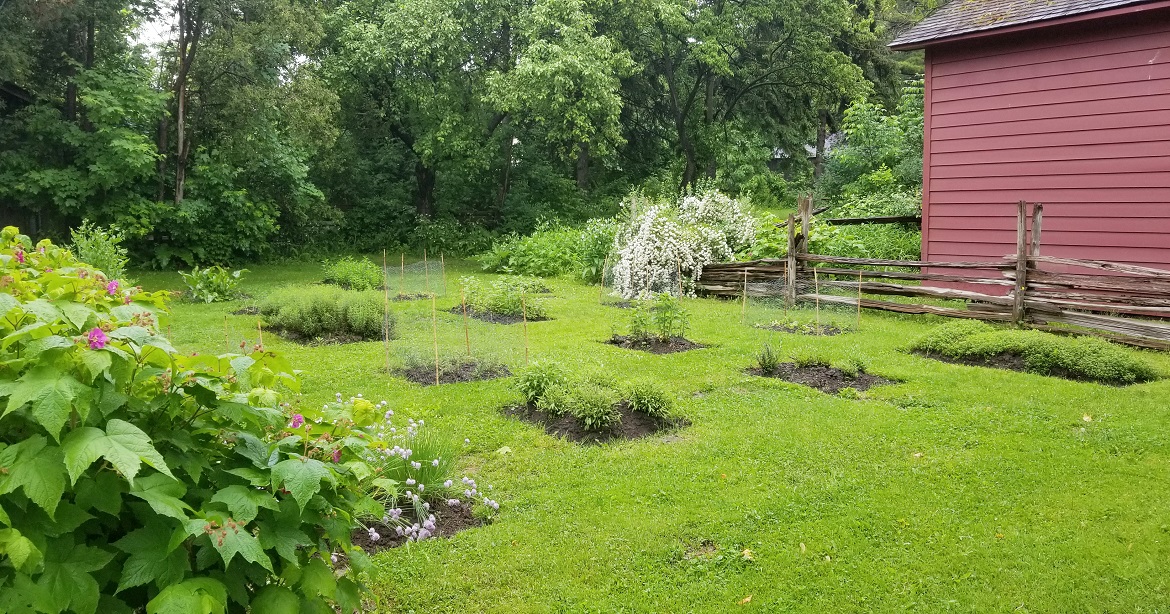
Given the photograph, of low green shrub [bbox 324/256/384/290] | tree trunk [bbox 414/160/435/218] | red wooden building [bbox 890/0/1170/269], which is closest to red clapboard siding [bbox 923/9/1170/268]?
red wooden building [bbox 890/0/1170/269]

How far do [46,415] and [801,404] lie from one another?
5.52 metres

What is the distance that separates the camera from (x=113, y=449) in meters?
1.73

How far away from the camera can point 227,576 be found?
6.61 feet

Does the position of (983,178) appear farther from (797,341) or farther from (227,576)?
(227,576)

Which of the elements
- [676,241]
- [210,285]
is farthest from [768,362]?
[210,285]

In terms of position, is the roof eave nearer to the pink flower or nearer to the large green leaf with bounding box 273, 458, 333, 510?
the large green leaf with bounding box 273, 458, 333, 510

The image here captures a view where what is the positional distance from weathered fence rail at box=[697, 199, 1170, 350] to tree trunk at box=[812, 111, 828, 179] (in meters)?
17.5

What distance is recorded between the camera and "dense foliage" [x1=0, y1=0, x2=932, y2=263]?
48.0ft

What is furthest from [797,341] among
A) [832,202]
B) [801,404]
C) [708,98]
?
[708,98]

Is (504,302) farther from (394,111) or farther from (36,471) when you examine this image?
(394,111)

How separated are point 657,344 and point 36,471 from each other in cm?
734

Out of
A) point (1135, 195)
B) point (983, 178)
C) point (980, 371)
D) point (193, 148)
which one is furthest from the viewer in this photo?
point (193, 148)

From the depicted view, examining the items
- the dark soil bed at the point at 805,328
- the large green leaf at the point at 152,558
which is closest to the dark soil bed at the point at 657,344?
the dark soil bed at the point at 805,328

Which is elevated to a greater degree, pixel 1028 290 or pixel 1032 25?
pixel 1032 25
